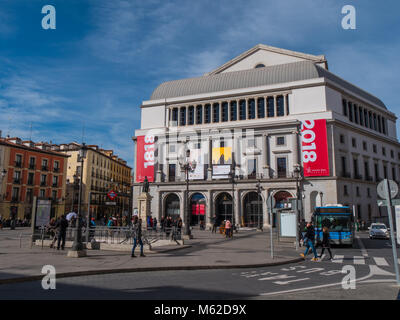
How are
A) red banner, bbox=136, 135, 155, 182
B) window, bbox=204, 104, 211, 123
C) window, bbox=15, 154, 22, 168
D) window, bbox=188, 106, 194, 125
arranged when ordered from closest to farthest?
red banner, bbox=136, 135, 155, 182 → window, bbox=204, 104, 211, 123 → window, bbox=188, 106, 194, 125 → window, bbox=15, 154, 22, 168

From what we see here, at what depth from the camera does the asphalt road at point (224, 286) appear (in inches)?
312

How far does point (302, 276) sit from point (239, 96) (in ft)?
138

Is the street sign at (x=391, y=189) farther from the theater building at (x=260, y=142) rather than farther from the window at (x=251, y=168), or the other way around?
the window at (x=251, y=168)

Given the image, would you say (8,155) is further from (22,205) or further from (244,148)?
(244,148)

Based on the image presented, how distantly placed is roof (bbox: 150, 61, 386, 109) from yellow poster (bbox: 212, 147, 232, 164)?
10.0m

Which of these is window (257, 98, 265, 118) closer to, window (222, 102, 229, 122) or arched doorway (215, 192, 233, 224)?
window (222, 102, 229, 122)

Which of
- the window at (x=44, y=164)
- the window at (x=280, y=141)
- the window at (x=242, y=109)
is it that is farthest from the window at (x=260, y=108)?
the window at (x=44, y=164)

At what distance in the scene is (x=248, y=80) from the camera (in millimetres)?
51969

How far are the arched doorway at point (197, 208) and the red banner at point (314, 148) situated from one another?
1526 centimetres

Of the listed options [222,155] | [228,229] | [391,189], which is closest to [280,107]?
[222,155]

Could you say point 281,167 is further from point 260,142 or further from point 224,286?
point 224,286

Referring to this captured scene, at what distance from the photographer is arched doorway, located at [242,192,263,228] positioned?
46188 mm

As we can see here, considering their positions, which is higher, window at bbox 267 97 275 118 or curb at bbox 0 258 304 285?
window at bbox 267 97 275 118

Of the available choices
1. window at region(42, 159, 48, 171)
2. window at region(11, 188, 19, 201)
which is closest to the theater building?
window at region(42, 159, 48, 171)
